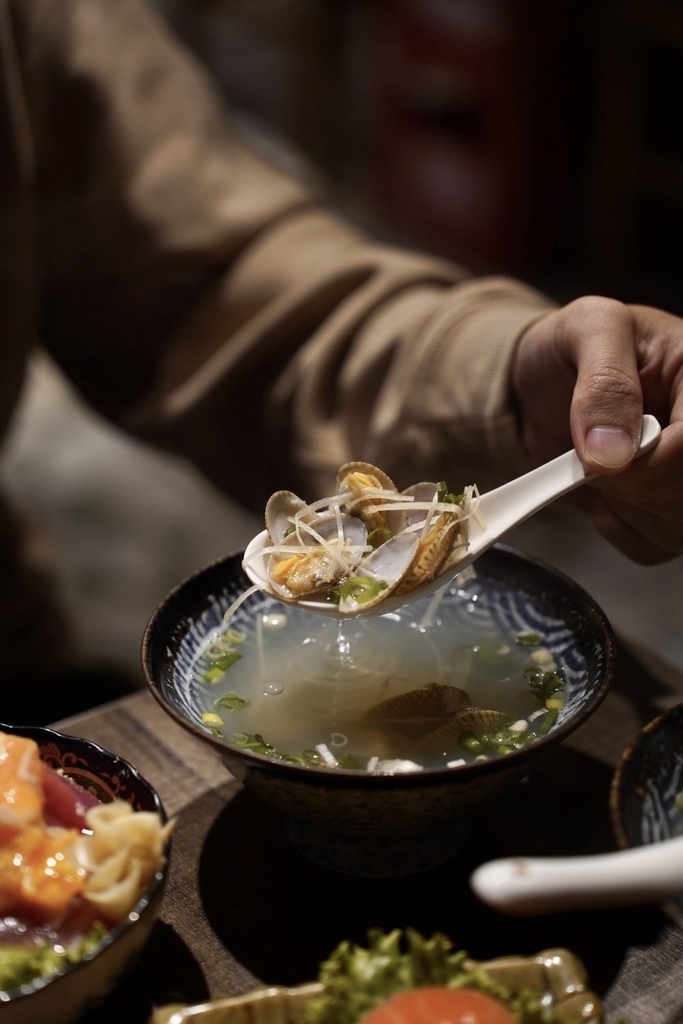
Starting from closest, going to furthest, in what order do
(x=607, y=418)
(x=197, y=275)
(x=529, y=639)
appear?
(x=607, y=418) → (x=529, y=639) → (x=197, y=275)

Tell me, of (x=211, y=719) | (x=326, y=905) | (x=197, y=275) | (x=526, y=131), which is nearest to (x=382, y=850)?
(x=326, y=905)

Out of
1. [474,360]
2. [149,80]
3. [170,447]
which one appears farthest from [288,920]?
[149,80]

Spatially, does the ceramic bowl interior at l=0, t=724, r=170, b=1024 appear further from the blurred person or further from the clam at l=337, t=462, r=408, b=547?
the blurred person

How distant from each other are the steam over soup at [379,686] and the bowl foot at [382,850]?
0.07 m

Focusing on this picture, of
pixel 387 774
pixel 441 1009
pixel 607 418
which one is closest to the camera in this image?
pixel 441 1009

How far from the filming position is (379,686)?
1181mm

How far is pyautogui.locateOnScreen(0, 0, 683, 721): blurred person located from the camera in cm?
171

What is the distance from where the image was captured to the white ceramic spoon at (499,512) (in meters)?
1.08

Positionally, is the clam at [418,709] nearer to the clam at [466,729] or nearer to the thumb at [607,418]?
the clam at [466,729]

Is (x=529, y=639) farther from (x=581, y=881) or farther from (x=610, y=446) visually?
(x=581, y=881)

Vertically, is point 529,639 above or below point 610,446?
below

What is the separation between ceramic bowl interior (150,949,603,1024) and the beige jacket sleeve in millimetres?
1002

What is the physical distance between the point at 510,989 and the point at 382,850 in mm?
233

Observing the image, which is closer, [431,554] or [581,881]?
[581,881]
